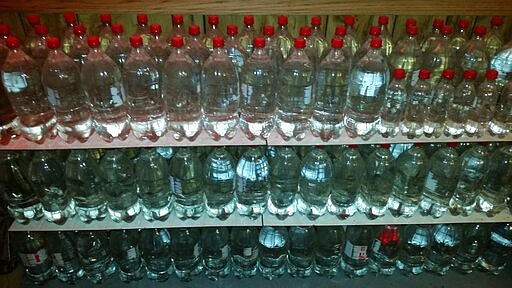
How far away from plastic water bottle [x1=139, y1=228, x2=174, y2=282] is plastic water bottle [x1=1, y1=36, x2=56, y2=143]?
64cm

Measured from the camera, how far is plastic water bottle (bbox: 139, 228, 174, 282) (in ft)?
6.29

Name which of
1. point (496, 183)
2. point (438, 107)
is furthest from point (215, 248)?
point (496, 183)

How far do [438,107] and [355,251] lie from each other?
0.72 metres

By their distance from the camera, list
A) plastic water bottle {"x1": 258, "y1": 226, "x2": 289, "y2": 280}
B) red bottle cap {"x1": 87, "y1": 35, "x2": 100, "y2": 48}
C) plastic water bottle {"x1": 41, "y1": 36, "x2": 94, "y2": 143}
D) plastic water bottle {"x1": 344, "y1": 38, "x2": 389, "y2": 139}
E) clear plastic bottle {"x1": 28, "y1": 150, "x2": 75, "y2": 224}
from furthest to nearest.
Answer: plastic water bottle {"x1": 258, "y1": 226, "x2": 289, "y2": 280}, clear plastic bottle {"x1": 28, "y1": 150, "x2": 75, "y2": 224}, plastic water bottle {"x1": 344, "y1": 38, "x2": 389, "y2": 139}, plastic water bottle {"x1": 41, "y1": 36, "x2": 94, "y2": 143}, red bottle cap {"x1": 87, "y1": 35, "x2": 100, "y2": 48}

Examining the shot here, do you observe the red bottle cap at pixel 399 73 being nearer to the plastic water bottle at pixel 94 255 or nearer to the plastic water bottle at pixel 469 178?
the plastic water bottle at pixel 469 178

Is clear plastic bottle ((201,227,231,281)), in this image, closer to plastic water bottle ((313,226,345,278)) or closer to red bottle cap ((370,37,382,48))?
plastic water bottle ((313,226,345,278))

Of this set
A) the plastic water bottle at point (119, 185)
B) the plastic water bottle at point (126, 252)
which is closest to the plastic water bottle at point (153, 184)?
the plastic water bottle at point (119, 185)

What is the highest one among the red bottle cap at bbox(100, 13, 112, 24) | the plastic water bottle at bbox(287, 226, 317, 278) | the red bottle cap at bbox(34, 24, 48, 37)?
the red bottle cap at bbox(100, 13, 112, 24)

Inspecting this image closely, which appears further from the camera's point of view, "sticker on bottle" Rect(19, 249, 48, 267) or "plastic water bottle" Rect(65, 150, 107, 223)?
"sticker on bottle" Rect(19, 249, 48, 267)

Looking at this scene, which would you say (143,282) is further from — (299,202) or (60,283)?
(299,202)

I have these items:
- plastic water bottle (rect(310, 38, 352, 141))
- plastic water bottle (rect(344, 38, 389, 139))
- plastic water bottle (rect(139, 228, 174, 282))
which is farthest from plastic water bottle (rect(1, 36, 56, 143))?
plastic water bottle (rect(344, 38, 389, 139))

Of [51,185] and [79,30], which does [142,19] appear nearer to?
[79,30]

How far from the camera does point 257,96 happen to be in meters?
1.53

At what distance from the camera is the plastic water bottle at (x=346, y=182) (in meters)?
1.71
